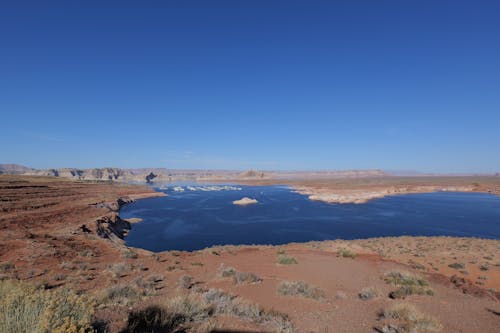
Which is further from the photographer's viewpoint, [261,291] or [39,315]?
[261,291]

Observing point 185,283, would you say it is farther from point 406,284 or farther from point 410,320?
point 406,284

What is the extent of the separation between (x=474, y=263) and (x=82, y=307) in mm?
22402

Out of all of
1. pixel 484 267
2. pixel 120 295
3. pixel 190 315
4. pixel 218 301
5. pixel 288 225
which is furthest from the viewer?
pixel 288 225

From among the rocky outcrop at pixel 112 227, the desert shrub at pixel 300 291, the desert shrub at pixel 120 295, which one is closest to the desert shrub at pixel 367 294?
the desert shrub at pixel 300 291

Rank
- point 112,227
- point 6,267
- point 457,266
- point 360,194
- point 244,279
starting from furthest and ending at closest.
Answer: point 360,194
point 112,227
point 457,266
point 6,267
point 244,279

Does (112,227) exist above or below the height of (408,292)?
below

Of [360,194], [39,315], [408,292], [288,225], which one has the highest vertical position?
[39,315]

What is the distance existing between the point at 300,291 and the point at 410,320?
3027 millimetres

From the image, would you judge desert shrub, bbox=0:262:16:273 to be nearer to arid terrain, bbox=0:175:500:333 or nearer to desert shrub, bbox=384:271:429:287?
arid terrain, bbox=0:175:500:333

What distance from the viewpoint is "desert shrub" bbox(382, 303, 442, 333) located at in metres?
5.40

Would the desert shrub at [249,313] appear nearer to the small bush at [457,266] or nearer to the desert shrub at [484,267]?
the small bush at [457,266]

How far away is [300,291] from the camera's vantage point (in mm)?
7996

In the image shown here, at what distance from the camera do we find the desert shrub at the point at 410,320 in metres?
5.40

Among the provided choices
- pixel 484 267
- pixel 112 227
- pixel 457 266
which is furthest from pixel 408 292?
pixel 112 227
